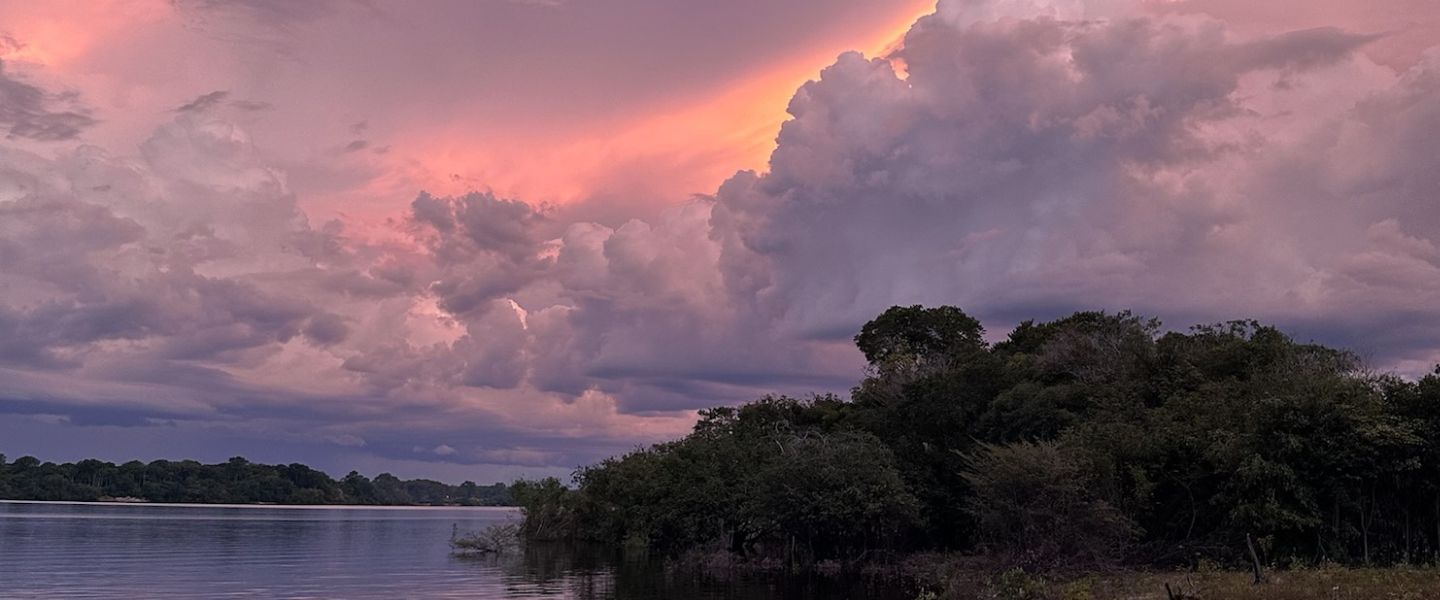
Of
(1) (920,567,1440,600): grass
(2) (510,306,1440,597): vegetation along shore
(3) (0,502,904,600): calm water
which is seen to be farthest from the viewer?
(3) (0,502,904,600): calm water

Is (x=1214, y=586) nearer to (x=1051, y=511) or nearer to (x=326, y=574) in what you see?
(x=1051, y=511)

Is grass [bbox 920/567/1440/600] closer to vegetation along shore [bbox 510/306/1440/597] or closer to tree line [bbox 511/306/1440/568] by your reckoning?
vegetation along shore [bbox 510/306/1440/597]

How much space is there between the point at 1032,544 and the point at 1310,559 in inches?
467

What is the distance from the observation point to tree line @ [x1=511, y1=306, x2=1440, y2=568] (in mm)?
47125

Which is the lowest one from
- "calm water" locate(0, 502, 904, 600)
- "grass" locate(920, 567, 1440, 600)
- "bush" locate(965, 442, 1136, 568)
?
"calm water" locate(0, 502, 904, 600)

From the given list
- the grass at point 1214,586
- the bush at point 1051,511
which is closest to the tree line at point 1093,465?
the bush at point 1051,511

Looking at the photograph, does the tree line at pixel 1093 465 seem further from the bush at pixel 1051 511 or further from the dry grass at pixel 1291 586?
the dry grass at pixel 1291 586

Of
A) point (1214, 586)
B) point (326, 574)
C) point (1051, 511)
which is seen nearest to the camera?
point (1214, 586)

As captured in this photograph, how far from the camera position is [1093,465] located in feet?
178

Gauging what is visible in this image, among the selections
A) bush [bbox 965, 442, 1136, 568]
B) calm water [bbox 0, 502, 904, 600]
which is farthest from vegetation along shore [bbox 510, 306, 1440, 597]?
calm water [bbox 0, 502, 904, 600]

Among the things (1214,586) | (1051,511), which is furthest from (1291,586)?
(1051,511)

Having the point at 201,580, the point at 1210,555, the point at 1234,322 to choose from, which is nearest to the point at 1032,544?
the point at 1210,555

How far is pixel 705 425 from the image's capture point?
116 m

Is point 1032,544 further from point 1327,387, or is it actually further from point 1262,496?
point 1327,387
